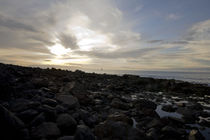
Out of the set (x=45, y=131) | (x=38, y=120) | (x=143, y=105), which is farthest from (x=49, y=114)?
(x=143, y=105)

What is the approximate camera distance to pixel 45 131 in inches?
129

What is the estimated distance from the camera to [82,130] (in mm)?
3133

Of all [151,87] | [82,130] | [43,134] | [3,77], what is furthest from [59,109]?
[151,87]

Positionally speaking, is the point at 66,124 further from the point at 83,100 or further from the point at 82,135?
the point at 83,100

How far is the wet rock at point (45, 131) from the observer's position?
10.4 feet

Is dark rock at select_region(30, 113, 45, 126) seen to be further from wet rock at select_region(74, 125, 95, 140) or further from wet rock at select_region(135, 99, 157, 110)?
wet rock at select_region(135, 99, 157, 110)

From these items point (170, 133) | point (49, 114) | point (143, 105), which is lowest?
point (170, 133)

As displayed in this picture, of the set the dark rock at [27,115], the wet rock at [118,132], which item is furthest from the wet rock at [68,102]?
the wet rock at [118,132]

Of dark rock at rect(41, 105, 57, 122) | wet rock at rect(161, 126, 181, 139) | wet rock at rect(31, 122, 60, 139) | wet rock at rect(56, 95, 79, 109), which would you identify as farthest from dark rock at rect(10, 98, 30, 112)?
wet rock at rect(161, 126, 181, 139)

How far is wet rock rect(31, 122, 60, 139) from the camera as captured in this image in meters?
3.17

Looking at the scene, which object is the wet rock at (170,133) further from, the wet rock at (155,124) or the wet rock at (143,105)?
the wet rock at (143,105)

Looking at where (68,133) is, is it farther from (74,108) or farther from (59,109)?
(74,108)

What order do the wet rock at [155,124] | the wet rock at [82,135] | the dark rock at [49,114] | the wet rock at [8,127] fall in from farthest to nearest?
the wet rock at [155,124], the dark rock at [49,114], the wet rock at [82,135], the wet rock at [8,127]

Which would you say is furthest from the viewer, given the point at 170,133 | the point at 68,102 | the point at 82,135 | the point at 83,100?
the point at 83,100
